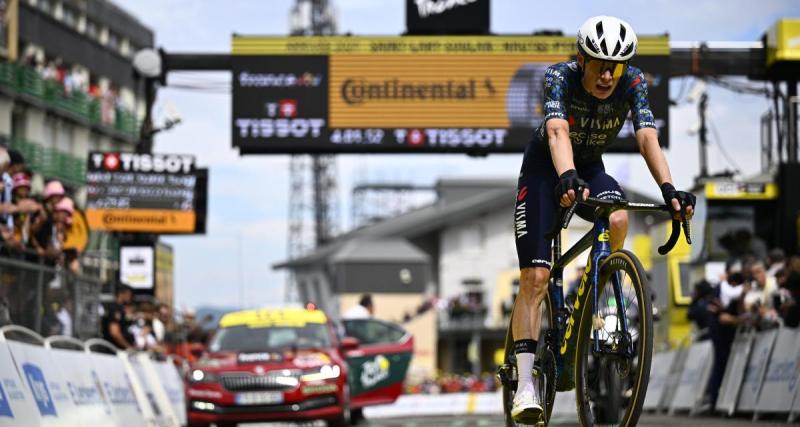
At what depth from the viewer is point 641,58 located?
84.6 ft

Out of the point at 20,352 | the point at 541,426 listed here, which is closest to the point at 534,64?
the point at 20,352

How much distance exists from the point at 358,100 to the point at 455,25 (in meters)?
2.15

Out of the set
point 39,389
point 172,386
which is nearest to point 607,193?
point 39,389

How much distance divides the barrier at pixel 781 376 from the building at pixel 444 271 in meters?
Result: 65.6

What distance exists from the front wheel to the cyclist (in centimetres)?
27

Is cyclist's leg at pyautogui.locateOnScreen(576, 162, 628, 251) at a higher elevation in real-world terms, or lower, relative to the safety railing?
lower

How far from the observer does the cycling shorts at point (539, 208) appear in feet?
27.1

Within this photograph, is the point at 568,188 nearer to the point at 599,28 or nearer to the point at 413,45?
the point at 599,28

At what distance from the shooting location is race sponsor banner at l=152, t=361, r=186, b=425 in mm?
18359

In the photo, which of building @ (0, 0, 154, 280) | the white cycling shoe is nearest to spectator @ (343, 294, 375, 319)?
the white cycling shoe

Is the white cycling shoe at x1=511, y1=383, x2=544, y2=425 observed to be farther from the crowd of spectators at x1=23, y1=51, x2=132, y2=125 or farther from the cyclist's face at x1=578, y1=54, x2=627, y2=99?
the crowd of spectators at x1=23, y1=51, x2=132, y2=125

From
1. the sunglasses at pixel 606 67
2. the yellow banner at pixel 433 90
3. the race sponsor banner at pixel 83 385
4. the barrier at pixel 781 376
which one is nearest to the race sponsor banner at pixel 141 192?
the yellow banner at pixel 433 90

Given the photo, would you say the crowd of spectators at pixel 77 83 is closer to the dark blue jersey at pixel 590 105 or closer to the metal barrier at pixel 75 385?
the metal barrier at pixel 75 385

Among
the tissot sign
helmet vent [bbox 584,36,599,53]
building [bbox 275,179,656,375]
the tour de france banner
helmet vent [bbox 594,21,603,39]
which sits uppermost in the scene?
the tissot sign
